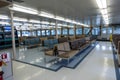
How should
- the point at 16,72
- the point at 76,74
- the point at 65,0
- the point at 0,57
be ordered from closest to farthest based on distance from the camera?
1. the point at 0,57
2. the point at 76,74
3. the point at 16,72
4. the point at 65,0

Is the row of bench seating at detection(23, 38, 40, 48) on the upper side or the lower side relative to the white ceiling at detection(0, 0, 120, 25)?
lower

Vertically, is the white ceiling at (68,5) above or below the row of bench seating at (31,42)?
above

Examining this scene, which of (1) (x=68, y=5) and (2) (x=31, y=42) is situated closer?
(1) (x=68, y=5)

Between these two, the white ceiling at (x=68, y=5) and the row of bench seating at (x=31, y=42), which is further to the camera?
the row of bench seating at (x=31, y=42)

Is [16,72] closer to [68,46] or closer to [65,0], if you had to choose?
[68,46]

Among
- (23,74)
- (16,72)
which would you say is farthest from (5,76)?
(16,72)

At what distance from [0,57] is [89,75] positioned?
2729mm

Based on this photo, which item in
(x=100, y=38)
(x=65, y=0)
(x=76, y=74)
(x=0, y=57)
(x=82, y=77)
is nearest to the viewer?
(x=0, y=57)

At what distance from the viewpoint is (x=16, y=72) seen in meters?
3.78

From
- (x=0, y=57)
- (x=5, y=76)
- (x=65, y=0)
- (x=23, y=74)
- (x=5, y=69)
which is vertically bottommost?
(x=23, y=74)

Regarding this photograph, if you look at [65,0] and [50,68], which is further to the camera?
[65,0]

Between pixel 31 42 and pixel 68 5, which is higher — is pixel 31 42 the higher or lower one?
the lower one

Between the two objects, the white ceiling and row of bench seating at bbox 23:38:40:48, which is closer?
the white ceiling

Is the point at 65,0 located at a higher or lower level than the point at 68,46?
higher
